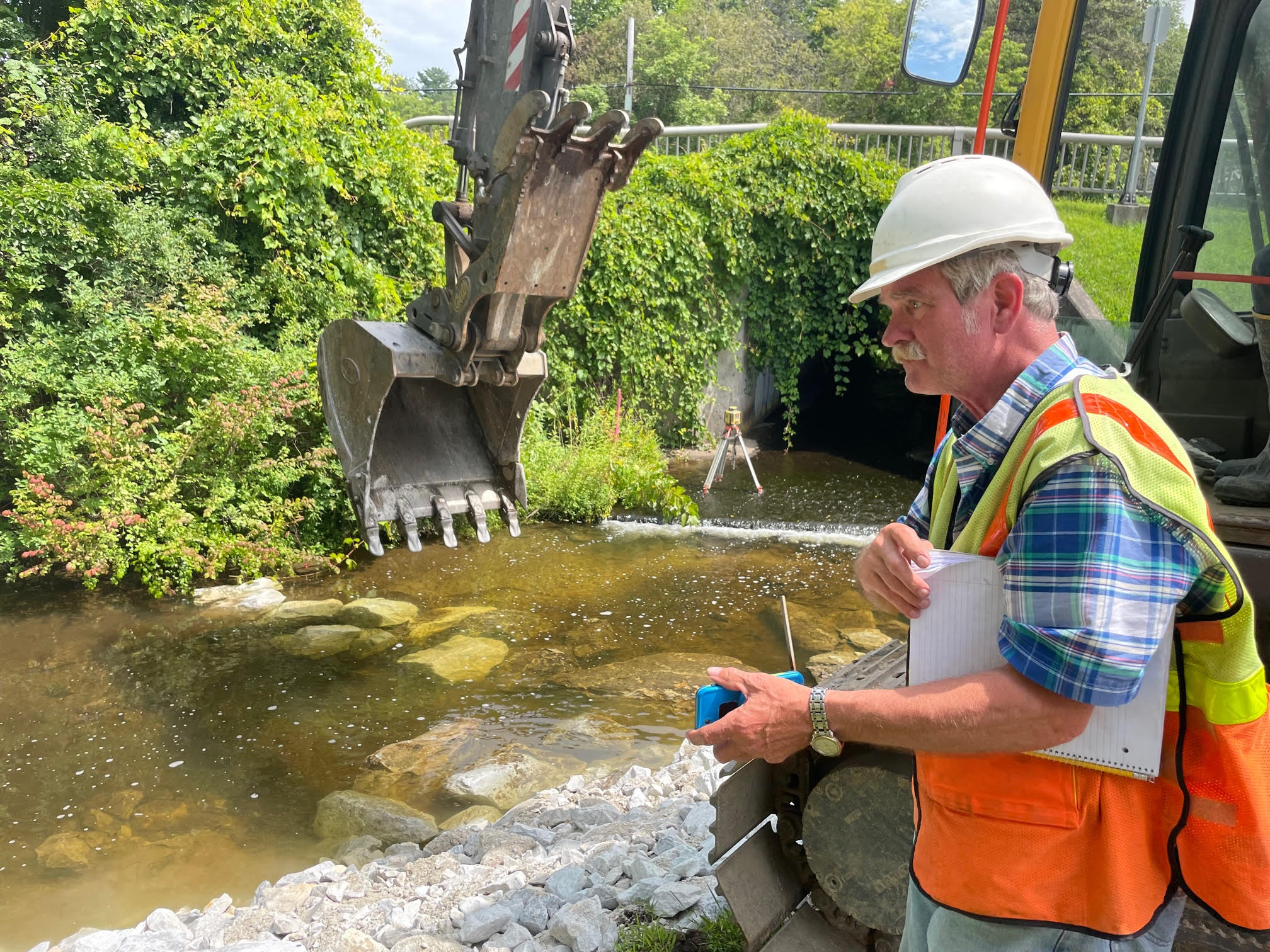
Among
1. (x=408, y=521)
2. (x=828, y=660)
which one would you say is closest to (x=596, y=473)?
(x=828, y=660)

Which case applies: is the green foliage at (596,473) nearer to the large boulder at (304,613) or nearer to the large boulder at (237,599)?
the large boulder at (304,613)

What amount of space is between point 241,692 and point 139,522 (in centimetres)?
167

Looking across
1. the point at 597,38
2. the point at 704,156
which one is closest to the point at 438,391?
the point at 704,156

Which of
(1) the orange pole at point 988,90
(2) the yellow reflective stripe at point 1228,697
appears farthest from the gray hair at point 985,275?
(1) the orange pole at point 988,90

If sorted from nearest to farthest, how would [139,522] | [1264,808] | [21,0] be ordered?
1. [1264,808]
2. [139,522]
3. [21,0]

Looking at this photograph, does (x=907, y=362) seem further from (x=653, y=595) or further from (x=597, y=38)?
(x=597, y=38)

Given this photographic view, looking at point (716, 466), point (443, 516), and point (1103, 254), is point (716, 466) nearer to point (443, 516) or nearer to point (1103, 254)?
point (443, 516)

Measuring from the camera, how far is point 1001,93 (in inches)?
169

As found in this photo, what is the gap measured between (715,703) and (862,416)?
1326 cm

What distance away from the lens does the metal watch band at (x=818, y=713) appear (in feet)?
4.44

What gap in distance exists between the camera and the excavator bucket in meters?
3.55

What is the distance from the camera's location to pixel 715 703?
5.05 feet

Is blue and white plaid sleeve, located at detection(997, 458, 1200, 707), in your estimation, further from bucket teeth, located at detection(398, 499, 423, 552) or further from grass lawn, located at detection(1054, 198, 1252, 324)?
bucket teeth, located at detection(398, 499, 423, 552)

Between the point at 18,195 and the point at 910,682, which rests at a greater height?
the point at 18,195
